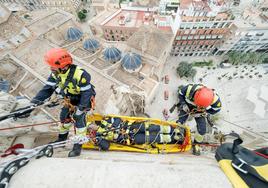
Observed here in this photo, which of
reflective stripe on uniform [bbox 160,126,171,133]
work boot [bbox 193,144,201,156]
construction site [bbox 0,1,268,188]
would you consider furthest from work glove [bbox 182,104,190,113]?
work boot [bbox 193,144,201,156]

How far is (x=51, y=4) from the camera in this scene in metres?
29.2

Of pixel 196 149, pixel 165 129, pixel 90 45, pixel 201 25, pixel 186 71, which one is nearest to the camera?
pixel 196 149

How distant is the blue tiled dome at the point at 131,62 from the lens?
14.0m

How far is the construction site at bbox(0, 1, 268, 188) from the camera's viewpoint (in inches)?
76.5

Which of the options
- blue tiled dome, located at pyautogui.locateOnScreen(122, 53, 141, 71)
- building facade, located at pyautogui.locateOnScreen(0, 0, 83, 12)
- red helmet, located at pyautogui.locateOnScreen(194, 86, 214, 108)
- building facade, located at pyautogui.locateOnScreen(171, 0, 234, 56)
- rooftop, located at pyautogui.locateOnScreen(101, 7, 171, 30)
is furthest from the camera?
building facade, located at pyautogui.locateOnScreen(0, 0, 83, 12)

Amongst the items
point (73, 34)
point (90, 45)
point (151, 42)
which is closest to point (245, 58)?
point (151, 42)

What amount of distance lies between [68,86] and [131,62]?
9.73 meters

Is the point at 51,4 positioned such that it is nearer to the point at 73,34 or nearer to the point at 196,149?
the point at 73,34

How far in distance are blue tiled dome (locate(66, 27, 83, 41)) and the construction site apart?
0.10m

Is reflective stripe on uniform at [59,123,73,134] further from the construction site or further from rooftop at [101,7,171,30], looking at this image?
rooftop at [101,7,171,30]

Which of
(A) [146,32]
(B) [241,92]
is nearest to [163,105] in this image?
(A) [146,32]

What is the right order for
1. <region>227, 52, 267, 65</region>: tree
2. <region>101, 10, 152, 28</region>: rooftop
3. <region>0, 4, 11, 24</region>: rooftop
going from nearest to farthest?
1. <region>0, 4, 11, 24</region>: rooftop
2. <region>101, 10, 152, 28</region>: rooftop
3. <region>227, 52, 267, 65</region>: tree

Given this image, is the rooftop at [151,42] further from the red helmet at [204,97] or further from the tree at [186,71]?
the red helmet at [204,97]

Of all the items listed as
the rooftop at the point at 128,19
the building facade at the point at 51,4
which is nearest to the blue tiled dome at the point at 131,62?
the rooftop at the point at 128,19
